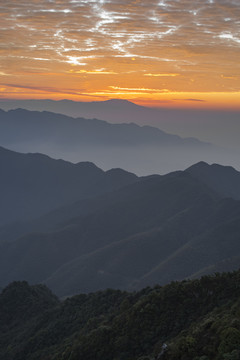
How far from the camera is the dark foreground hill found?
22.2m

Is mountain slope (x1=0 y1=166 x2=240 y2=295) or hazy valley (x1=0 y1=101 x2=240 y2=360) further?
mountain slope (x1=0 y1=166 x2=240 y2=295)

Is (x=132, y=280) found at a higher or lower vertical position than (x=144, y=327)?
lower

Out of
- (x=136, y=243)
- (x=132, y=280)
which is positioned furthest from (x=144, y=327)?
(x=136, y=243)

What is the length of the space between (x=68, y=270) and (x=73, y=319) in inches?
3350

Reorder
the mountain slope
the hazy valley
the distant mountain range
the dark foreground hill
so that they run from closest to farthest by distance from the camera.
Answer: the dark foreground hill < the hazy valley < the distant mountain range < the mountain slope

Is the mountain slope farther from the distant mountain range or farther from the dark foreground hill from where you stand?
the dark foreground hill

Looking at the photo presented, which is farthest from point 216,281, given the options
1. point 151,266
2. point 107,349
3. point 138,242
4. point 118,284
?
point 138,242

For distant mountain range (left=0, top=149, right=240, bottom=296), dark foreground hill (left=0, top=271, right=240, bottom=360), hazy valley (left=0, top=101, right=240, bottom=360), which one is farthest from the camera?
Result: distant mountain range (left=0, top=149, right=240, bottom=296)

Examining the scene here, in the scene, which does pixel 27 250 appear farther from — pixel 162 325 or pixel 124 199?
pixel 162 325

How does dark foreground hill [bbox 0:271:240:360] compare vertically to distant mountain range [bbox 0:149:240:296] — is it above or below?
above

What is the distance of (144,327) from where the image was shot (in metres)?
30.5

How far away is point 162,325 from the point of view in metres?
30.0

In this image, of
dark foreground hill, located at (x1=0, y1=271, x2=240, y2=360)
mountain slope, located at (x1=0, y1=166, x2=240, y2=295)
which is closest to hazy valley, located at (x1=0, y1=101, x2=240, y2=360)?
dark foreground hill, located at (x1=0, y1=271, x2=240, y2=360)

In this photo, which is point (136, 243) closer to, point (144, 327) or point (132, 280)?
point (132, 280)
